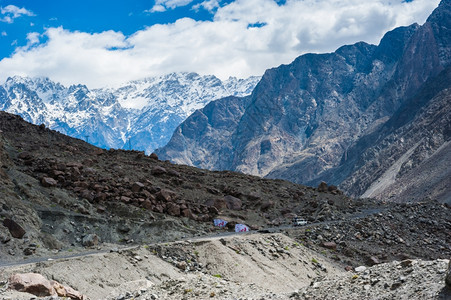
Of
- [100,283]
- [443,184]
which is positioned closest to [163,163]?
[100,283]

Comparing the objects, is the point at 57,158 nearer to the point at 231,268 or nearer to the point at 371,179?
the point at 231,268

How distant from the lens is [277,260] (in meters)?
32.4

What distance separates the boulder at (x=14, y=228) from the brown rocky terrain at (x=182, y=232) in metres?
0.06

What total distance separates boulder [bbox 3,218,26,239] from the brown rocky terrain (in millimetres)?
61

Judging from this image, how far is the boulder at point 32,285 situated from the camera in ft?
61.0

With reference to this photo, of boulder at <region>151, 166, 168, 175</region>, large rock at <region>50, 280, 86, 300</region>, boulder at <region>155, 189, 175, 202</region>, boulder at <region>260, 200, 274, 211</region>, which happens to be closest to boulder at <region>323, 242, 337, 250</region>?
boulder at <region>260, 200, 274, 211</region>

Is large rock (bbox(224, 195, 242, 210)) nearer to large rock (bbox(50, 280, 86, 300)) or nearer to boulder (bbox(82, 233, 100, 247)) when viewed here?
boulder (bbox(82, 233, 100, 247))

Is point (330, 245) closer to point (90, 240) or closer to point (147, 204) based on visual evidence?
point (147, 204)

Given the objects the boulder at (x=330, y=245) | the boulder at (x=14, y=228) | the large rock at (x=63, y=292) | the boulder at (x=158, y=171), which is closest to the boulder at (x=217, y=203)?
the boulder at (x=158, y=171)

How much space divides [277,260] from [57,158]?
2450cm

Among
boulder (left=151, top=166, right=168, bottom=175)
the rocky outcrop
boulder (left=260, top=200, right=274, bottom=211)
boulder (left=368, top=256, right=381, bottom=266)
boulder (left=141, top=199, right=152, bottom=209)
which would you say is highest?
boulder (left=151, top=166, right=168, bottom=175)

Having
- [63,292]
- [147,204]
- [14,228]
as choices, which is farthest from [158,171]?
[63,292]

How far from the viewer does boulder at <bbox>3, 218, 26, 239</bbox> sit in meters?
30.0

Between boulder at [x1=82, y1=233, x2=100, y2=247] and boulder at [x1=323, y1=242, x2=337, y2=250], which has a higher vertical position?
boulder at [x1=82, y1=233, x2=100, y2=247]
